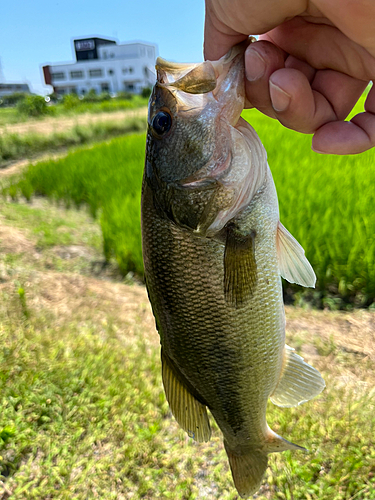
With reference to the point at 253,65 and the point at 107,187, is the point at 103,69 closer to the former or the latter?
the point at 107,187

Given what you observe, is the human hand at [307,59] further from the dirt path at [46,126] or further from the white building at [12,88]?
the white building at [12,88]

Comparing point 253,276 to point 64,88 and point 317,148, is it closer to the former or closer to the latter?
point 317,148

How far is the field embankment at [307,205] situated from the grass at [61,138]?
631 cm

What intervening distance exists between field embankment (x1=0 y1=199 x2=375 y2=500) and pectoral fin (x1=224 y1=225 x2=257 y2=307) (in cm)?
141

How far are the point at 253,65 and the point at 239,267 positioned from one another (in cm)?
69

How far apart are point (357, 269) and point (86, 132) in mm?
15144

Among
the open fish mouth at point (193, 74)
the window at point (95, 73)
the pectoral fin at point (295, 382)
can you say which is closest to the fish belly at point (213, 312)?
the pectoral fin at point (295, 382)

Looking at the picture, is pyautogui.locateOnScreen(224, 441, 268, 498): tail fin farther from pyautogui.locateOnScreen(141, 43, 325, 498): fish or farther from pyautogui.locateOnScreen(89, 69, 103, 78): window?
pyautogui.locateOnScreen(89, 69, 103, 78): window

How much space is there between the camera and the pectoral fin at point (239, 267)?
1211 mm

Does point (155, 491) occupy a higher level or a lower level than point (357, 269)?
lower

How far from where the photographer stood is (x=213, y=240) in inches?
49.0

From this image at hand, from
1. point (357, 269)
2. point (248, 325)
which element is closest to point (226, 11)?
point (248, 325)

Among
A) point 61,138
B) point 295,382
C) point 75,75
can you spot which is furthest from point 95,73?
point 295,382

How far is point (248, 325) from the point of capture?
4.23ft
